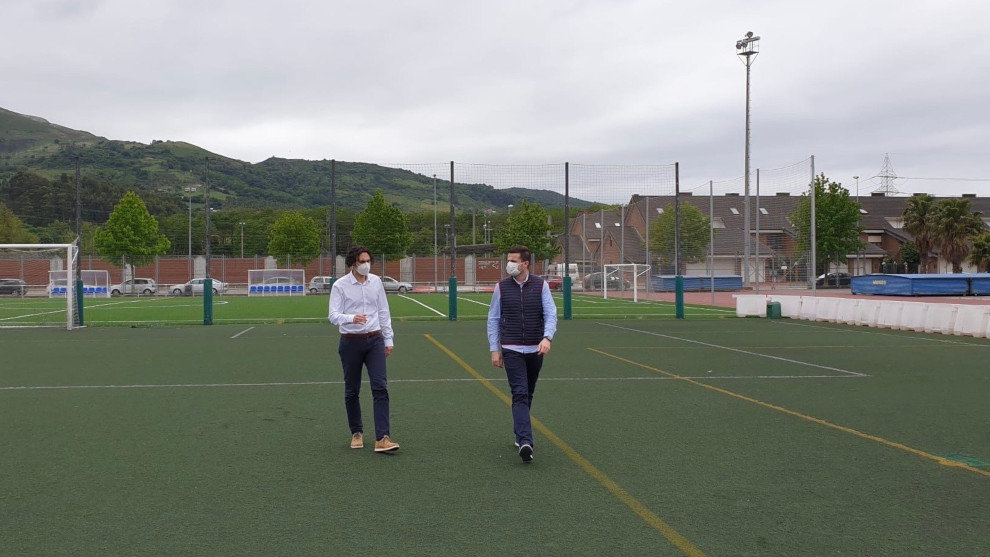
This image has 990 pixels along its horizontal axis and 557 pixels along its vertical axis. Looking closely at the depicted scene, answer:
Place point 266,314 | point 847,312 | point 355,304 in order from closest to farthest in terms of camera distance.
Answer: point 355,304, point 847,312, point 266,314

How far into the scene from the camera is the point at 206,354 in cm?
1584

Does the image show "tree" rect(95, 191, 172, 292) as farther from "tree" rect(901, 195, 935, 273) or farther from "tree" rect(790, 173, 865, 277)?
"tree" rect(901, 195, 935, 273)

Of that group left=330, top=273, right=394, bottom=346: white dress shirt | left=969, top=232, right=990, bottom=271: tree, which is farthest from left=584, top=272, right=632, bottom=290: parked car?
left=330, top=273, right=394, bottom=346: white dress shirt

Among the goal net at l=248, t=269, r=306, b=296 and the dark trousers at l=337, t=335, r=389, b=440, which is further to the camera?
the goal net at l=248, t=269, r=306, b=296

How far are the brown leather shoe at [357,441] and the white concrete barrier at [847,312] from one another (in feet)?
68.6

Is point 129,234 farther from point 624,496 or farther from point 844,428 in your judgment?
point 624,496

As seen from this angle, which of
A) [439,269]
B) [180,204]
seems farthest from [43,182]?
[439,269]

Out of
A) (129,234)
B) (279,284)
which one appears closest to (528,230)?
(279,284)

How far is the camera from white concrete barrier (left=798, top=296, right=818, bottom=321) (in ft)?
85.9

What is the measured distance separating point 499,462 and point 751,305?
2303 cm

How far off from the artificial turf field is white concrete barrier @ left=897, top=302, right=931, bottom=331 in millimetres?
8609

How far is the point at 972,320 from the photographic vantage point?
20.3 metres

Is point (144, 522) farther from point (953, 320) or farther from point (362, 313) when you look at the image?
point (953, 320)

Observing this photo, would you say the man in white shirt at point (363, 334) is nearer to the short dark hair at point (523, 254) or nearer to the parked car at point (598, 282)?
the short dark hair at point (523, 254)
